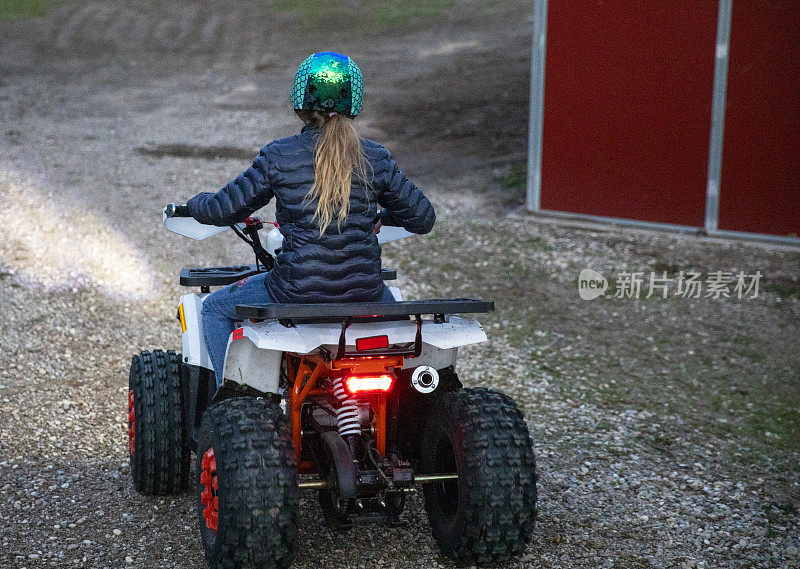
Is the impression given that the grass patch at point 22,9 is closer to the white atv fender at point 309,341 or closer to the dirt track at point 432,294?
the dirt track at point 432,294

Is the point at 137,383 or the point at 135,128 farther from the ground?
the point at 135,128

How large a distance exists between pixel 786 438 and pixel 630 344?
1636mm

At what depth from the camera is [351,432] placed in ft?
12.7

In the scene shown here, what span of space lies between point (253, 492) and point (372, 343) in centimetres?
68

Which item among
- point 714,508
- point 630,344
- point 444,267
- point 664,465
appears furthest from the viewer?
point 444,267

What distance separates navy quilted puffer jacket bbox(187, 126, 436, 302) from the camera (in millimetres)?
3633

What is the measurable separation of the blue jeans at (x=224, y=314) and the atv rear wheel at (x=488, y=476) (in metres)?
0.59

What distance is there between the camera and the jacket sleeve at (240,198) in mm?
3646

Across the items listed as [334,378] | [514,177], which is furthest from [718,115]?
[334,378]

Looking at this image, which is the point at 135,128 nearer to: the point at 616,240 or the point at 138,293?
the point at 138,293

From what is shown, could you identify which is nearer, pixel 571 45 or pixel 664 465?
pixel 664 465

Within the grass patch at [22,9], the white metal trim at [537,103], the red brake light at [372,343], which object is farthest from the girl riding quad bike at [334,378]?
the grass patch at [22,9]

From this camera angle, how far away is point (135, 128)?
12.4 metres

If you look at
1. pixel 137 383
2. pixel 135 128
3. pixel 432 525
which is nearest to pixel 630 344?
pixel 432 525
